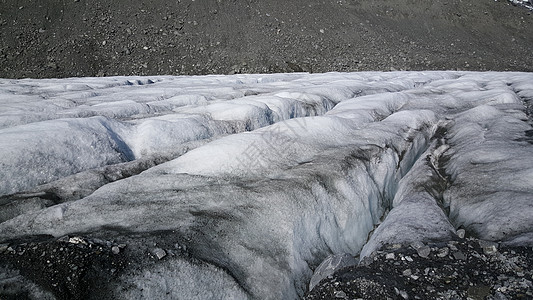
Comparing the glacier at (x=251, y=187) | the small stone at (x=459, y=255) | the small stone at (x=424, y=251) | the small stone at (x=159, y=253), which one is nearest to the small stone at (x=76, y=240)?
the glacier at (x=251, y=187)

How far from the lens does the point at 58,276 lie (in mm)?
3209

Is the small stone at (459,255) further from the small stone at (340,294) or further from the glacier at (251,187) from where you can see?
the small stone at (340,294)

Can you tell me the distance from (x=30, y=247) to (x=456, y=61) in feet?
138

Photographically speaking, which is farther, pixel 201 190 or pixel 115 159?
pixel 115 159

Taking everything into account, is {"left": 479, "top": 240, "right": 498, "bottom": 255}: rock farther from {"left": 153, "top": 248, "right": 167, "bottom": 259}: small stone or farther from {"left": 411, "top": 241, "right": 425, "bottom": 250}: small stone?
{"left": 153, "top": 248, "right": 167, "bottom": 259}: small stone

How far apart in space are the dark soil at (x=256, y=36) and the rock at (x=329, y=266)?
25740 mm

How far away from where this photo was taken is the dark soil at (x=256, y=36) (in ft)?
85.1

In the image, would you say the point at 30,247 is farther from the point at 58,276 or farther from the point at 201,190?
the point at 201,190

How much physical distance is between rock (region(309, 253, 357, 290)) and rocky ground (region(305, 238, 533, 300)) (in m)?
0.19

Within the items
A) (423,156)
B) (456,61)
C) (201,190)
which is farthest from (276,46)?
(201,190)

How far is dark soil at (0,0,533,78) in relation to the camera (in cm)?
2594

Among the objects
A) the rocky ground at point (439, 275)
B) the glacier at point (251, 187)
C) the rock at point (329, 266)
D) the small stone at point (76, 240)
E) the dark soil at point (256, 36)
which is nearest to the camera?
the rocky ground at point (439, 275)

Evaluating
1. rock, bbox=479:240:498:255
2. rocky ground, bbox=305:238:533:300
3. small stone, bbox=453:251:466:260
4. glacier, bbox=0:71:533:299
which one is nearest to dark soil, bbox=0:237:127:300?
glacier, bbox=0:71:533:299

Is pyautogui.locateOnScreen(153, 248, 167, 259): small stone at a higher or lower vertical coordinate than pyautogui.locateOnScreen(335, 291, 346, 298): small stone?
higher
